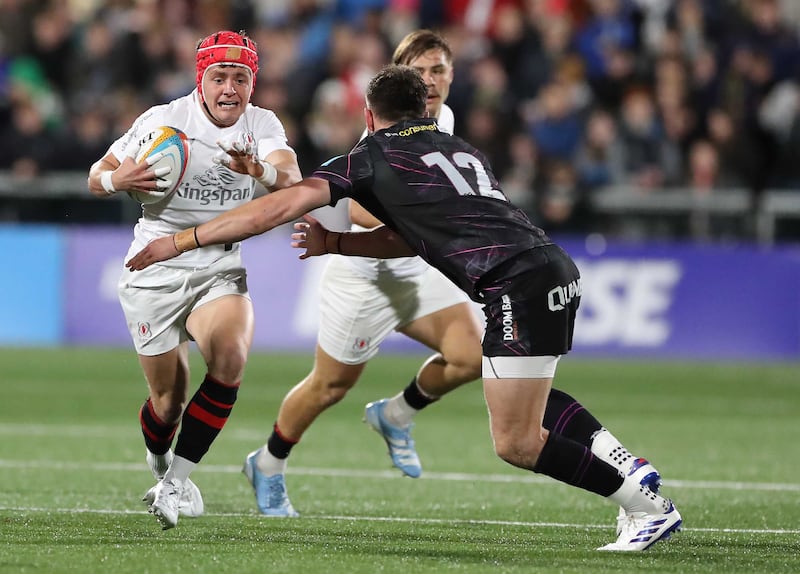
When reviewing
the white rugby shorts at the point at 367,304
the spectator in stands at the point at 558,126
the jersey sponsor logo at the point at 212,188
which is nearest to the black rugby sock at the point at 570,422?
the white rugby shorts at the point at 367,304

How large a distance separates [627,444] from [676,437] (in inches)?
28.6

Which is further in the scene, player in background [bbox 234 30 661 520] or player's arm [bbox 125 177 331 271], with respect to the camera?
player in background [bbox 234 30 661 520]

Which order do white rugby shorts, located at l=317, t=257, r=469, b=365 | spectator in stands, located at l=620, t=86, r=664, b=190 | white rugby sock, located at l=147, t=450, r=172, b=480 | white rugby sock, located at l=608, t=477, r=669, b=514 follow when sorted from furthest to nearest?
spectator in stands, located at l=620, t=86, r=664, b=190, white rugby shorts, located at l=317, t=257, r=469, b=365, white rugby sock, located at l=147, t=450, r=172, b=480, white rugby sock, located at l=608, t=477, r=669, b=514

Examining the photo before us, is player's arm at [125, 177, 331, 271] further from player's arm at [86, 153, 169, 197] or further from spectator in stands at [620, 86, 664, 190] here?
spectator in stands at [620, 86, 664, 190]

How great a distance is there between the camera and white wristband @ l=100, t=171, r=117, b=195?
6770 millimetres

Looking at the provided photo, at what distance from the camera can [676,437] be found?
36.7ft

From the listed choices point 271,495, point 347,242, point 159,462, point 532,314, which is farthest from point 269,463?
point 532,314

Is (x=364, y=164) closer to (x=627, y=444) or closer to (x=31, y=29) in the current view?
(x=627, y=444)

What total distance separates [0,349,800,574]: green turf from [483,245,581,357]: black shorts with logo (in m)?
0.88

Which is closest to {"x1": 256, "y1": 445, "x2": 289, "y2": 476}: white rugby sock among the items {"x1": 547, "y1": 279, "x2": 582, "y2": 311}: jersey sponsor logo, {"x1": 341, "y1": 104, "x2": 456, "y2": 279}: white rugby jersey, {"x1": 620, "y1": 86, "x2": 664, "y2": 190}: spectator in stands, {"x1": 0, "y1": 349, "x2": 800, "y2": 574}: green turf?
{"x1": 0, "y1": 349, "x2": 800, "y2": 574}: green turf

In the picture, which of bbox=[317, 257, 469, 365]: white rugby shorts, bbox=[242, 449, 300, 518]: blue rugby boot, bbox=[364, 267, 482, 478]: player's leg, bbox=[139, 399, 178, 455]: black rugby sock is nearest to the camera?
bbox=[139, 399, 178, 455]: black rugby sock

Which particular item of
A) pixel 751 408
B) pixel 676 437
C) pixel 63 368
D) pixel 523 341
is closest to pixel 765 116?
pixel 751 408

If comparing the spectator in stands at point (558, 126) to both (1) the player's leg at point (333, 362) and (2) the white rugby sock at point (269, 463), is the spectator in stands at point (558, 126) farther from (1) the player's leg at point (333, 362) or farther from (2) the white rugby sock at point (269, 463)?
(2) the white rugby sock at point (269, 463)

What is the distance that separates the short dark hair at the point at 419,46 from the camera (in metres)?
8.10
